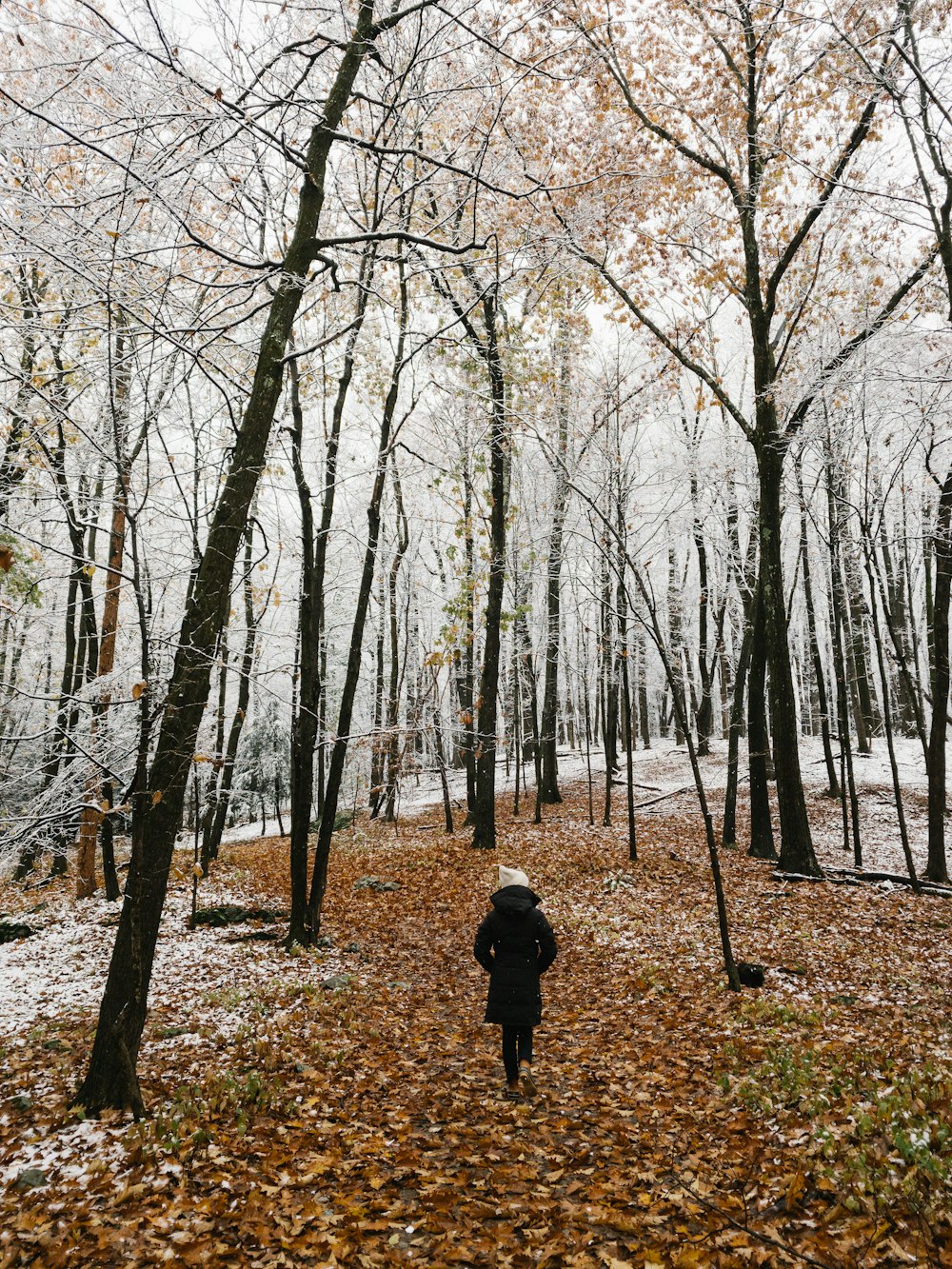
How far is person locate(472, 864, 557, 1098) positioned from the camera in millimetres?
5293

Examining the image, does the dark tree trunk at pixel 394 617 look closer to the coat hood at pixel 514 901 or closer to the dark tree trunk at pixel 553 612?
the dark tree trunk at pixel 553 612

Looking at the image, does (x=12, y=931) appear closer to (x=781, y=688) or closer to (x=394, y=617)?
(x=781, y=688)

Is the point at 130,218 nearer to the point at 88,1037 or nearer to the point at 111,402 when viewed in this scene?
the point at 111,402

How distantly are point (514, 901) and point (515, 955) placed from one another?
422 mm

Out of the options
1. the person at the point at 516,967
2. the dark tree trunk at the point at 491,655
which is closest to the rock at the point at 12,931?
the dark tree trunk at the point at 491,655

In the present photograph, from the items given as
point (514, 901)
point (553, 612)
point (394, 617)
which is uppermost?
point (553, 612)

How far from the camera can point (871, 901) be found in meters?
9.94

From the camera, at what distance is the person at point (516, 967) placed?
5293mm

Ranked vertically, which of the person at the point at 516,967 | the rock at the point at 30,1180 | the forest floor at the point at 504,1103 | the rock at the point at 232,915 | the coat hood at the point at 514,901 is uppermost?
the coat hood at the point at 514,901

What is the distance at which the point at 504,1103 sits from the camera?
5.04 m

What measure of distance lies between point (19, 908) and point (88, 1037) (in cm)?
812

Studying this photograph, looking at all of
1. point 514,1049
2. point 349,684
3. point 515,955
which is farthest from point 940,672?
point 349,684

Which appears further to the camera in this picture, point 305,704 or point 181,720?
point 305,704

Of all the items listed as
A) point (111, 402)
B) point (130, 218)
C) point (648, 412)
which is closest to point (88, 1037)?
point (111, 402)
